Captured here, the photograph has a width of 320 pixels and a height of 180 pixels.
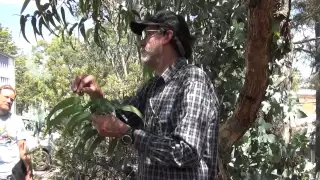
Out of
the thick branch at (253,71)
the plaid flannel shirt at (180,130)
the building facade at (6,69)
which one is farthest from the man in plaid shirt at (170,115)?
the building facade at (6,69)

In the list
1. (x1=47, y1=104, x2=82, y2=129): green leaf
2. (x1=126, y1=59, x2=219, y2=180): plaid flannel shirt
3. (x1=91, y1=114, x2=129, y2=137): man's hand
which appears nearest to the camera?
(x1=126, y1=59, x2=219, y2=180): plaid flannel shirt

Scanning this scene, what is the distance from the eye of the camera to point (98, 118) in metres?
1.78

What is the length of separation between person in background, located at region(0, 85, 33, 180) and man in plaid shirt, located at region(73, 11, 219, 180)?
8.88 ft

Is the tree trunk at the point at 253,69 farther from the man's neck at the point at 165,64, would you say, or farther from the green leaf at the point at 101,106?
the green leaf at the point at 101,106

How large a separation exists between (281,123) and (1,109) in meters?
2.60

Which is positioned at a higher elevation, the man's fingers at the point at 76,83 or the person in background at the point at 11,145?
the man's fingers at the point at 76,83

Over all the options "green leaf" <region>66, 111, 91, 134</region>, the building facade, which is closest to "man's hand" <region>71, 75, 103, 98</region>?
"green leaf" <region>66, 111, 91, 134</region>

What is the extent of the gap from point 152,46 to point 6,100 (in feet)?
9.98

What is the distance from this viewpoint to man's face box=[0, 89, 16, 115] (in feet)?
14.9

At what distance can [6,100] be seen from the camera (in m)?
4.59

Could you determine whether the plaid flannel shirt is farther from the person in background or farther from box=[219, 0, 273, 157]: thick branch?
the person in background

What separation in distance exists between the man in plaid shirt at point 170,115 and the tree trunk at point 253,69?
0.43m

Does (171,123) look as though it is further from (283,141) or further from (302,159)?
(302,159)

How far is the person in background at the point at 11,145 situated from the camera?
4414 millimetres
